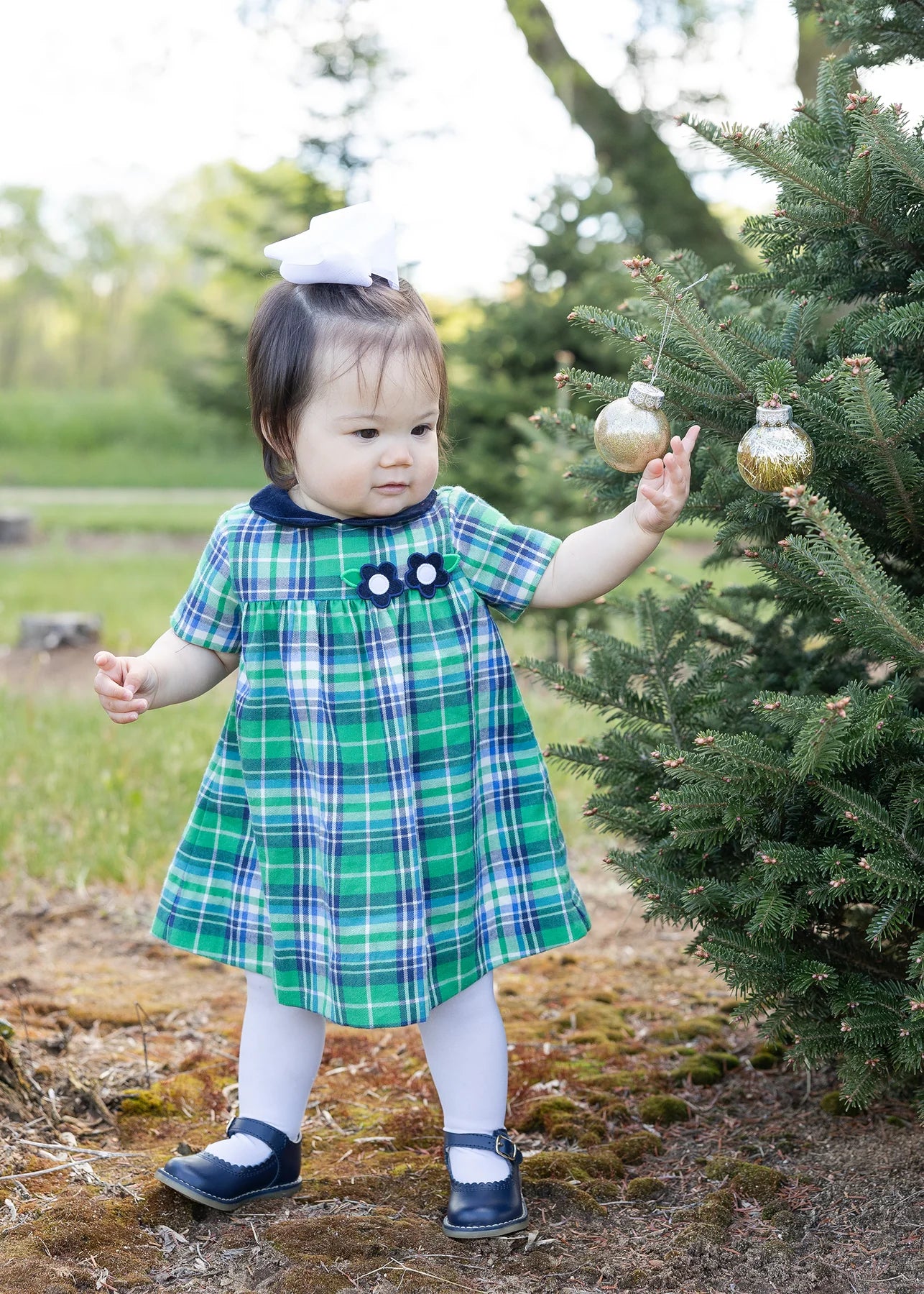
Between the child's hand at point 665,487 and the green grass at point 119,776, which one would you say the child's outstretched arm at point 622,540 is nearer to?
the child's hand at point 665,487

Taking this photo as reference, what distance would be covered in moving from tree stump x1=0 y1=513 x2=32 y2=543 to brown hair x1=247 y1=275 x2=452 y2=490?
11116mm

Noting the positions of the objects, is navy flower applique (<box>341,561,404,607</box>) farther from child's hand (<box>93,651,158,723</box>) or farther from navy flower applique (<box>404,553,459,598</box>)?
child's hand (<box>93,651,158,723</box>)

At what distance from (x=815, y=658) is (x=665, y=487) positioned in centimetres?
69

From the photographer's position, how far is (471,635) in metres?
2.07

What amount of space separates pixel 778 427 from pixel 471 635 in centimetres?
66

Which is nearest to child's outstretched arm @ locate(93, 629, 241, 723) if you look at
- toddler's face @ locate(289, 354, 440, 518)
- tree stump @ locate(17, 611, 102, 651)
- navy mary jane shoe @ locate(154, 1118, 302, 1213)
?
toddler's face @ locate(289, 354, 440, 518)

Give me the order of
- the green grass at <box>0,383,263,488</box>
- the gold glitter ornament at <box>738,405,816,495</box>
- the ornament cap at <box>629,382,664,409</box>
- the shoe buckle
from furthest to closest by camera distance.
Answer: the green grass at <box>0,383,263,488</box>, the shoe buckle, the ornament cap at <box>629,382,664,409</box>, the gold glitter ornament at <box>738,405,816,495</box>

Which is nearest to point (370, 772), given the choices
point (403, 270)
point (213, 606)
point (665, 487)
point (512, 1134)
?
point (213, 606)

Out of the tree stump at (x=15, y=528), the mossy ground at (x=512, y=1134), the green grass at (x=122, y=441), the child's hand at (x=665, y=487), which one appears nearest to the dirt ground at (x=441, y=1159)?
the mossy ground at (x=512, y=1134)

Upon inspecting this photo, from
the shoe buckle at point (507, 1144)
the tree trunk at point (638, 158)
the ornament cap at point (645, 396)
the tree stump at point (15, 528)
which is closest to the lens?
the ornament cap at point (645, 396)

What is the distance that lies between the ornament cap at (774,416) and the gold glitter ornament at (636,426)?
0.54 feet

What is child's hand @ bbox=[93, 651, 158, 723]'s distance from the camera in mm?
1965

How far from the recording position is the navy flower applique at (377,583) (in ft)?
6.57

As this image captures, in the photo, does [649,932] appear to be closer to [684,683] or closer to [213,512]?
[684,683]
